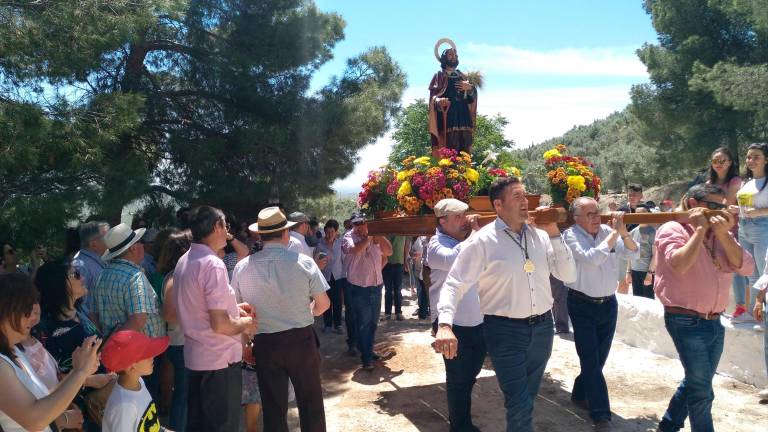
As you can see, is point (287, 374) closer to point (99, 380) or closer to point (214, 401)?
point (214, 401)

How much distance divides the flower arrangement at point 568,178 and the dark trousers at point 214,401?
10.8 ft

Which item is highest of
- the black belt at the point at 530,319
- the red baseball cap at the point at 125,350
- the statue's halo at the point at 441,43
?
the statue's halo at the point at 441,43

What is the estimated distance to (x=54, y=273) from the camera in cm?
347

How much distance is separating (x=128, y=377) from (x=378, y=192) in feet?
11.2

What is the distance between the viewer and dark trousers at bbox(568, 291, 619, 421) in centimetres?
460

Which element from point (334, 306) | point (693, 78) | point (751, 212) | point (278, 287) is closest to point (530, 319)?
point (278, 287)

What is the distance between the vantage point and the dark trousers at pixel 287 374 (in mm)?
3766

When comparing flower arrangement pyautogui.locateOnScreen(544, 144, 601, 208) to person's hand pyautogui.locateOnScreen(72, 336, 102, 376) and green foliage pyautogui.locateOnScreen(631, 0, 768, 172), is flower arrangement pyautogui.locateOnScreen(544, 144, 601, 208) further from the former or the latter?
green foliage pyautogui.locateOnScreen(631, 0, 768, 172)

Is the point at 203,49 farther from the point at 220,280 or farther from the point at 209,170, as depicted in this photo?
the point at 220,280

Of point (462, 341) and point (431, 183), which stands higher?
point (431, 183)

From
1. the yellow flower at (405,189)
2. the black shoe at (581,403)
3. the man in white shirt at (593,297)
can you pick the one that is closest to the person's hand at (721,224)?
the man in white shirt at (593,297)

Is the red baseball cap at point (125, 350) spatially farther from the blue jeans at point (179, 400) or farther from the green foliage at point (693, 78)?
the green foliage at point (693, 78)

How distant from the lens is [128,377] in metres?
2.62

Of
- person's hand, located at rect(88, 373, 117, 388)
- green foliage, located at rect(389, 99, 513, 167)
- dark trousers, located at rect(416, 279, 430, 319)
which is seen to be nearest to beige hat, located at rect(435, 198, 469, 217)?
person's hand, located at rect(88, 373, 117, 388)
